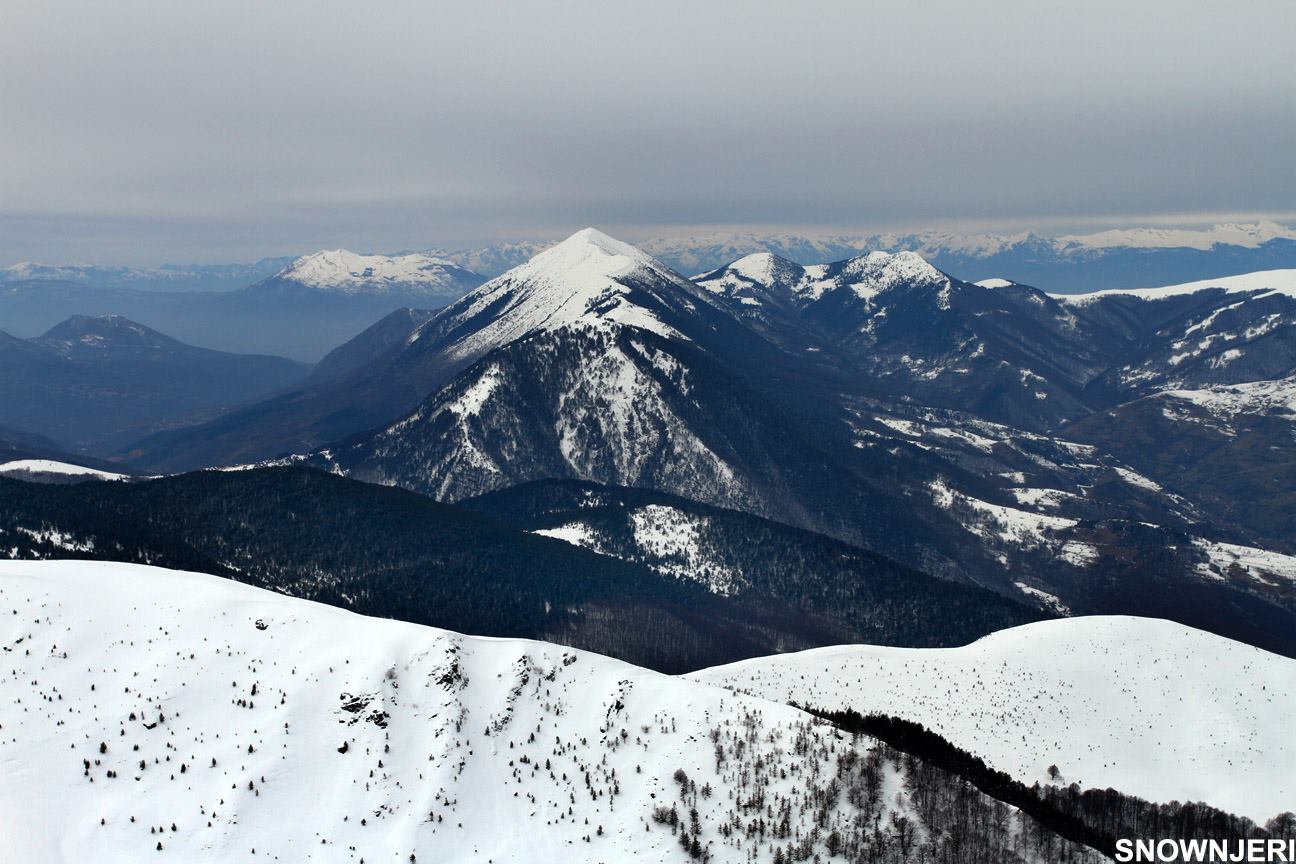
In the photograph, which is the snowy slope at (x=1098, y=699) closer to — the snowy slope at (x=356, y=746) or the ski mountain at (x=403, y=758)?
the ski mountain at (x=403, y=758)

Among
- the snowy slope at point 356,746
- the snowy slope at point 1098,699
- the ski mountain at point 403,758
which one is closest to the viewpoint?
the snowy slope at point 356,746

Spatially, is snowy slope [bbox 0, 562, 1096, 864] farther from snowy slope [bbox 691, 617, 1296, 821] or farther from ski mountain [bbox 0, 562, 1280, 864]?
snowy slope [bbox 691, 617, 1296, 821]

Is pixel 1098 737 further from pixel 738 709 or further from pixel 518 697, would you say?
pixel 518 697

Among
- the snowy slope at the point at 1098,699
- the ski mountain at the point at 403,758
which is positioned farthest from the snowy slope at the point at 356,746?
the snowy slope at the point at 1098,699

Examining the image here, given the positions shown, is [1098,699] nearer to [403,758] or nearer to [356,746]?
[403,758]

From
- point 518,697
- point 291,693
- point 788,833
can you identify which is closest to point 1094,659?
point 788,833

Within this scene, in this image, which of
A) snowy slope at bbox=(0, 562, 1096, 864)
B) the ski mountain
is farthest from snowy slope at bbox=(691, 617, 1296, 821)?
snowy slope at bbox=(0, 562, 1096, 864)
